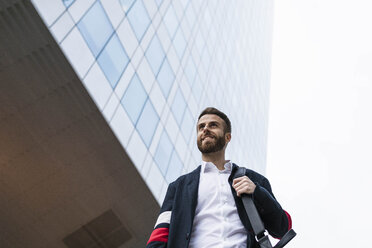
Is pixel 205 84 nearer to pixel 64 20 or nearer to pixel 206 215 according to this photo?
pixel 64 20

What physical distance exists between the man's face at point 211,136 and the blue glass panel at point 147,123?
13.5 metres

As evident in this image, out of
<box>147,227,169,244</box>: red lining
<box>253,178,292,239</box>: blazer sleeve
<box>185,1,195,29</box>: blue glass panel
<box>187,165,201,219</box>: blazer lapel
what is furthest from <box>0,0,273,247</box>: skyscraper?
<box>253,178,292,239</box>: blazer sleeve

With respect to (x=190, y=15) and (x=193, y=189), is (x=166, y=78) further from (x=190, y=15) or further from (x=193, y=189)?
(x=193, y=189)

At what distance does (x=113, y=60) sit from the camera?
15.6 metres

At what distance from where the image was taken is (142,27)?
18.5m

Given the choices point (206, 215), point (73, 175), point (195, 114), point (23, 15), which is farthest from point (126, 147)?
point (206, 215)

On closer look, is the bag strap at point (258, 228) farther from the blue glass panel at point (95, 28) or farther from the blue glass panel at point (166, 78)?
the blue glass panel at point (166, 78)

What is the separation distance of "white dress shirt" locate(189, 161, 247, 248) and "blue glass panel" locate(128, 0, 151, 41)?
15.1 m

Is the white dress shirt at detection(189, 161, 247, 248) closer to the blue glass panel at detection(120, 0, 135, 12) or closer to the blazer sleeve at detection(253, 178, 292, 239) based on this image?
the blazer sleeve at detection(253, 178, 292, 239)

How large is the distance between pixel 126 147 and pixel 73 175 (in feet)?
8.56

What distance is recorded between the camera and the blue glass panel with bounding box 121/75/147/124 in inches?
650

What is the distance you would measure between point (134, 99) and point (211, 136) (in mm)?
13844

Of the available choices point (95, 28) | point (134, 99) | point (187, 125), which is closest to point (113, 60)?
point (95, 28)

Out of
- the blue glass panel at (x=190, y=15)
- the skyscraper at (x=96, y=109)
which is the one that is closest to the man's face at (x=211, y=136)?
the skyscraper at (x=96, y=109)
